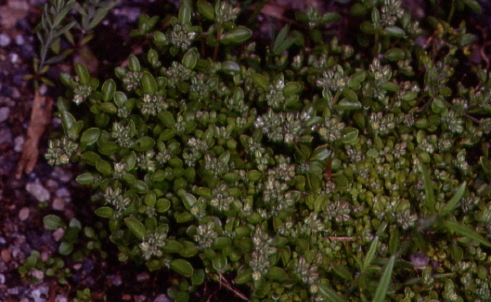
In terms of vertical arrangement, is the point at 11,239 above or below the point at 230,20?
below

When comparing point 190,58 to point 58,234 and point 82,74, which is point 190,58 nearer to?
point 82,74

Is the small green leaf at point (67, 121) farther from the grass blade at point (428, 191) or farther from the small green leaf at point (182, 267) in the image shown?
the grass blade at point (428, 191)

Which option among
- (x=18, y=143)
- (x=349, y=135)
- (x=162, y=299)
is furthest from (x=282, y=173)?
(x=18, y=143)

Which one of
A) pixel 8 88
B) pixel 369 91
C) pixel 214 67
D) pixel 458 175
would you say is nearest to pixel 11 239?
pixel 8 88

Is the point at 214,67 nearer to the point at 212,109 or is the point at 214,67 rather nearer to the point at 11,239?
the point at 212,109

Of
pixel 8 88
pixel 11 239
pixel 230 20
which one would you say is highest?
pixel 230 20

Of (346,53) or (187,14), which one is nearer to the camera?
(187,14)
